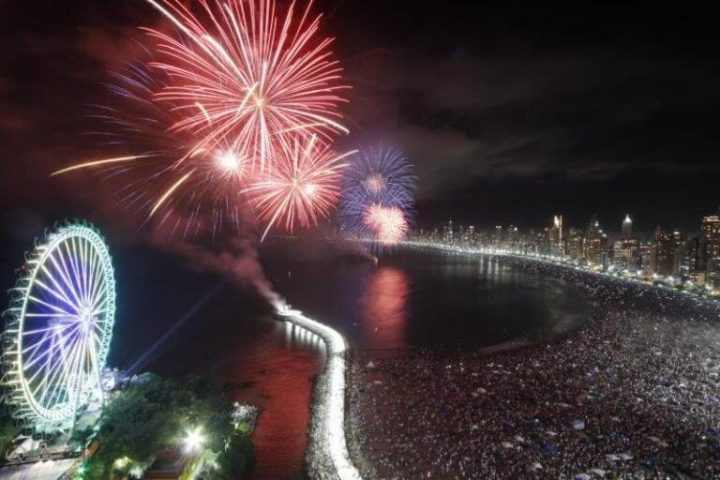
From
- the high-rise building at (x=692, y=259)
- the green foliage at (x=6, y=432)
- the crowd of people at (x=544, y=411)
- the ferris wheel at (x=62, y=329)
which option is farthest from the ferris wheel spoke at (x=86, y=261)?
the high-rise building at (x=692, y=259)

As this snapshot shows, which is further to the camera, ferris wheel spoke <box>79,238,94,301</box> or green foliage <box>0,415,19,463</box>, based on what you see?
ferris wheel spoke <box>79,238,94,301</box>

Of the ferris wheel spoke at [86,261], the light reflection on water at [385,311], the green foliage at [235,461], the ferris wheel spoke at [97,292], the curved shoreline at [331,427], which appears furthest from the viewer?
the light reflection on water at [385,311]

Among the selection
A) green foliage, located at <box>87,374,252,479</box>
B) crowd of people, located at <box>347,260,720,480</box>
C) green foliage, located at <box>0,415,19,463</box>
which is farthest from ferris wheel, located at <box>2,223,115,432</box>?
crowd of people, located at <box>347,260,720,480</box>

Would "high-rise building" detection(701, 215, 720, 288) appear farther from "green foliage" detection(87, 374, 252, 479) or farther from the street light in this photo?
the street light

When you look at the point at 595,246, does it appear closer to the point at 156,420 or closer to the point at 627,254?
the point at 627,254

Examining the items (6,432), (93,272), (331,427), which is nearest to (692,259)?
(331,427)

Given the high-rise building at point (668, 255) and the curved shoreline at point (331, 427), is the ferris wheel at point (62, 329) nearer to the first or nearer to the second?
the curved shoreline at point (331, 427)
